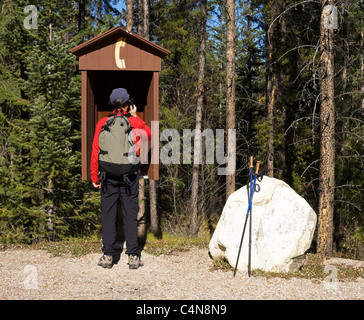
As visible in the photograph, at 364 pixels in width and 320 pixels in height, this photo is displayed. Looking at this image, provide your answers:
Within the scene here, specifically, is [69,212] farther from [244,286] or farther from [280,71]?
[280,71]

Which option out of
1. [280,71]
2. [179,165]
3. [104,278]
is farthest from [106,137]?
[280,71]

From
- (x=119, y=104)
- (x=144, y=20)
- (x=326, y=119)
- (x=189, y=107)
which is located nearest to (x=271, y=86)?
(x=189, y=107)

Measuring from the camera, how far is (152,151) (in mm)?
6738

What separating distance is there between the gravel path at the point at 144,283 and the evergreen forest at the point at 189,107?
3813 millimetres

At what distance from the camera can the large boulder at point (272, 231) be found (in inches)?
243

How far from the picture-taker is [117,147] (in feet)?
18.8

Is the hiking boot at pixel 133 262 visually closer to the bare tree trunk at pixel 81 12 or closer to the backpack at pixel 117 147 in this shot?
the backpack at pixel 117 147

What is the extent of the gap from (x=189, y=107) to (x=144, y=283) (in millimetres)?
10299

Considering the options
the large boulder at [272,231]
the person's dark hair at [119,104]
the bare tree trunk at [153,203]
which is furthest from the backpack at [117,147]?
the bare tree trunk at [153,203]

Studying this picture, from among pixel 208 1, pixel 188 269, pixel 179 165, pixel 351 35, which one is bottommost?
pixel 188 269

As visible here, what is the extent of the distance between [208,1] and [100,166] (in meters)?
12.7

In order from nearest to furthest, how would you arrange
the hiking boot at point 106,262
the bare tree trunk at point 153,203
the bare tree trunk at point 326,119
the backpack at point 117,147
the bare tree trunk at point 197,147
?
the backpack at point 117,147 → the hiking boot at point 106,262 → the bare tree trunk at point 326,119 → the bare tree trunk at point 197,147 → the bare tree trunk at point 153,203

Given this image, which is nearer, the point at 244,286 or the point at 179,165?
the point at 244,286

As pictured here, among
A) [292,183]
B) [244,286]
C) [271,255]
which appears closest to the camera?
[244,286]
